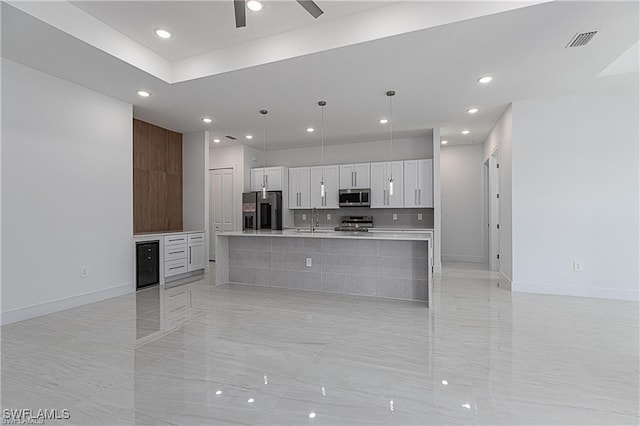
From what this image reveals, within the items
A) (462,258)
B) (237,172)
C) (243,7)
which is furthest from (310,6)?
(462,258)

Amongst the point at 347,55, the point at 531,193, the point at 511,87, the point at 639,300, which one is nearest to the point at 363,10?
the point at 347,55

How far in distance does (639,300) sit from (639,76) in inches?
114

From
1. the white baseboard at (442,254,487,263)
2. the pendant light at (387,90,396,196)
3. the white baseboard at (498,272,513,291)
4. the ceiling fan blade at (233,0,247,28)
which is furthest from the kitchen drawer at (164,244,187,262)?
the white baseboard at (442,254,487,263)

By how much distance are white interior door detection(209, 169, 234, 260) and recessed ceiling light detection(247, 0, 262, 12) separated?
5.13m

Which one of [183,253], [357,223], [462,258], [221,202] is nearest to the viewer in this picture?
[183,253]

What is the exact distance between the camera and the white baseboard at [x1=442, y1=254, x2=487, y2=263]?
7.41 metres

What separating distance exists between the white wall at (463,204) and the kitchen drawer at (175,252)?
230 inches

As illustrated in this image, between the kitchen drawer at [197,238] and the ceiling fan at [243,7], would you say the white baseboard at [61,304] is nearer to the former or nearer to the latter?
the kitchen drawer at [197,238]

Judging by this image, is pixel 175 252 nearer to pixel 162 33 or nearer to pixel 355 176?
pixel 162 33

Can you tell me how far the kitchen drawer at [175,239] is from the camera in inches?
213

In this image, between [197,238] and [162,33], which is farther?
[197,238]

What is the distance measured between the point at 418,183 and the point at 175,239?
4.86 meters

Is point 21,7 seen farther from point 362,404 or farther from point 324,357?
point 362,404

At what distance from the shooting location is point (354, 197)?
697 centimetres
